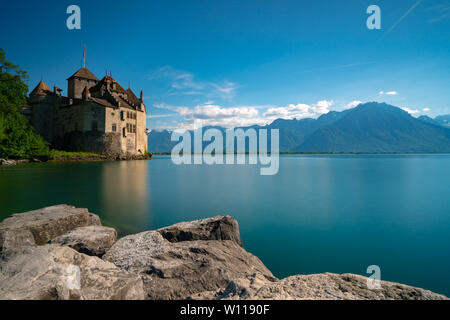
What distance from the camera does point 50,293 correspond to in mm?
2576

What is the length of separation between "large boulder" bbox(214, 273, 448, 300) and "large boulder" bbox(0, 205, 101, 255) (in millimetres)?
4124

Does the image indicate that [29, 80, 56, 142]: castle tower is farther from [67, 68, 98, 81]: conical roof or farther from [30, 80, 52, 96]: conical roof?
[67, 68, 98, 81]: conical roof

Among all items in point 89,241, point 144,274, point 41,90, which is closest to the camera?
point 144,274

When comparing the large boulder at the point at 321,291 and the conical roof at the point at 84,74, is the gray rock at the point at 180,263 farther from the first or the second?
the conical roof at the point at 84,74

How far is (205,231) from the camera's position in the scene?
19.0 feet

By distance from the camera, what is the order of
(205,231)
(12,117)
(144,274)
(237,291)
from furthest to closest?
(12,117)
(205,231)
(144,274)
(237,291)

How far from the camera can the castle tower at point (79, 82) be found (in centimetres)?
5412

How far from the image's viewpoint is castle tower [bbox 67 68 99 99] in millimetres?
54125

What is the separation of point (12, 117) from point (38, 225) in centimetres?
4043

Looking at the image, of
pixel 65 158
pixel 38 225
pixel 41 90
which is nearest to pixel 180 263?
pixel 38 225

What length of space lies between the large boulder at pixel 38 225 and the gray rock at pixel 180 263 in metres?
2.03

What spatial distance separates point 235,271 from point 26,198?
14.0 metres

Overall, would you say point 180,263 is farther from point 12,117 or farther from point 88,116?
point 88,116

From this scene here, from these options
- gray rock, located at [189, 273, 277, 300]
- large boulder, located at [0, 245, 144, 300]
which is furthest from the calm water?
large boulder, located at [0, 245, 144, 300]
